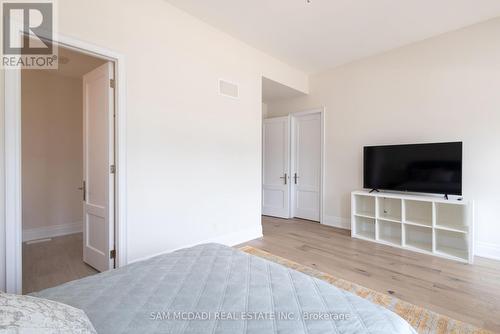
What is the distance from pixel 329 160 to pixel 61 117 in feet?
16.6

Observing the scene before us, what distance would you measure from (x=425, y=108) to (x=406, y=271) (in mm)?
2391

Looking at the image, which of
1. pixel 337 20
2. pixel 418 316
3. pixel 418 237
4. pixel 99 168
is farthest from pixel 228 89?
pixel 418 237

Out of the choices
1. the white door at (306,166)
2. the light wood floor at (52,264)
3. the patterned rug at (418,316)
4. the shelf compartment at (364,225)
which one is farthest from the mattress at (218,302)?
the white door at (306,166)

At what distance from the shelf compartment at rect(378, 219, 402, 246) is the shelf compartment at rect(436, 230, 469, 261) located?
1.70 feet

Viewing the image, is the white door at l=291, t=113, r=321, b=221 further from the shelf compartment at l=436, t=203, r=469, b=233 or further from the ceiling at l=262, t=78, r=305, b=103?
the shelf compartment at l=436, t=203, r=469, b=233

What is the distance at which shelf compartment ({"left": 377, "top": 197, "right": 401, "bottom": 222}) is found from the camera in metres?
4.01

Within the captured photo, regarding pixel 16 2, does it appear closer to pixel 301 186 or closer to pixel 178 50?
pixel 178 50

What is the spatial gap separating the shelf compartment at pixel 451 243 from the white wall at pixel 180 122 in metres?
2.61

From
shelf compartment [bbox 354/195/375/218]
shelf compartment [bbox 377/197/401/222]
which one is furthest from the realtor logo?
shelf compartment [bbox 377/197/401/222]

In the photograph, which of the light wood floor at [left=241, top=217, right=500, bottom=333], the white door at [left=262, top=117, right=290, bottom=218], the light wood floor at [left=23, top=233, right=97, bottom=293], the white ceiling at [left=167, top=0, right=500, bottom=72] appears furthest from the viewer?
the white door at [left=262, top=117, right=290, bottom=218]

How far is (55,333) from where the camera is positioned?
28.0 inches

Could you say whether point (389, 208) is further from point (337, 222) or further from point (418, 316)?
point (418, 316)

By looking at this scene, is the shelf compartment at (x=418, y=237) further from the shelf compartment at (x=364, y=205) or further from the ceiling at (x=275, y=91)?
the ceiling at (x=275, y=91)

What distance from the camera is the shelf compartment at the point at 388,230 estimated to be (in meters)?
3.93
